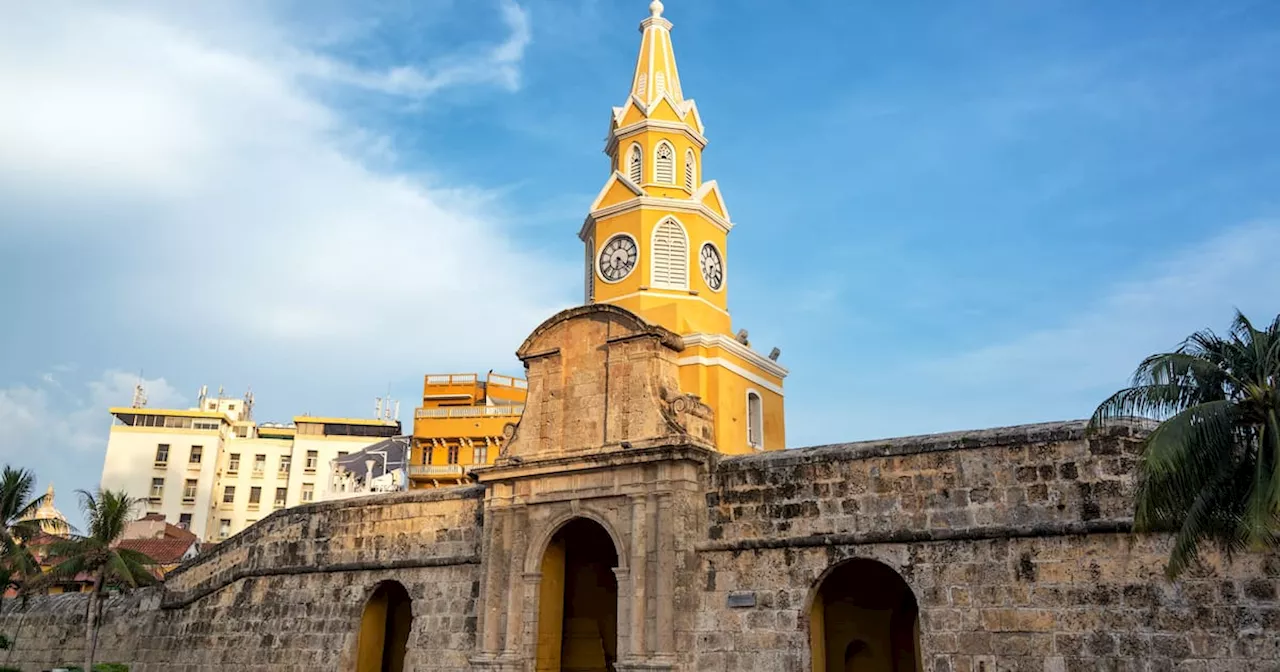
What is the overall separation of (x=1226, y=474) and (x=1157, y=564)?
2972 mm

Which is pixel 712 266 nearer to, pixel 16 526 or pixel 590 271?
pixel 590 271

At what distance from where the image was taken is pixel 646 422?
16.0 metres

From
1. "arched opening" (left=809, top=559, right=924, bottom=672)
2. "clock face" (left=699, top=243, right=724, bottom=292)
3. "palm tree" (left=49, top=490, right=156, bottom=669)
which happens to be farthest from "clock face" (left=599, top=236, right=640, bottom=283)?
"palm tree" (left=49, top=490, right=156, bottom=669)

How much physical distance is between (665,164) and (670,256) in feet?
8.44

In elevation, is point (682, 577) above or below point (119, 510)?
below

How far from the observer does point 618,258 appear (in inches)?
874

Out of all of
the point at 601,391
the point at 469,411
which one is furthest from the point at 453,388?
the point at 601,391

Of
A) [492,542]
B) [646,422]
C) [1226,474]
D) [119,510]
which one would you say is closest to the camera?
[1226,474]

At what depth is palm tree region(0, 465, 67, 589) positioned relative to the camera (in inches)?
955

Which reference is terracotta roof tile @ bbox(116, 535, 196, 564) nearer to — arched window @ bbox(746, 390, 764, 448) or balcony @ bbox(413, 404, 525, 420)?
balcony @ bbox(413, 404, 525, 420)

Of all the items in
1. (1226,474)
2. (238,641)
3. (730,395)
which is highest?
(730,395)

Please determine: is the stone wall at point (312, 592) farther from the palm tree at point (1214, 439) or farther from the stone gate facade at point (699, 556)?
the palm tree at point (1214, 439)

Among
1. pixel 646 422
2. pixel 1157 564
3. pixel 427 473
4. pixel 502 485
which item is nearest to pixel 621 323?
pixel 646 422

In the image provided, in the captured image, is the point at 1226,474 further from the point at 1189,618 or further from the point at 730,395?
the point at 730,395
